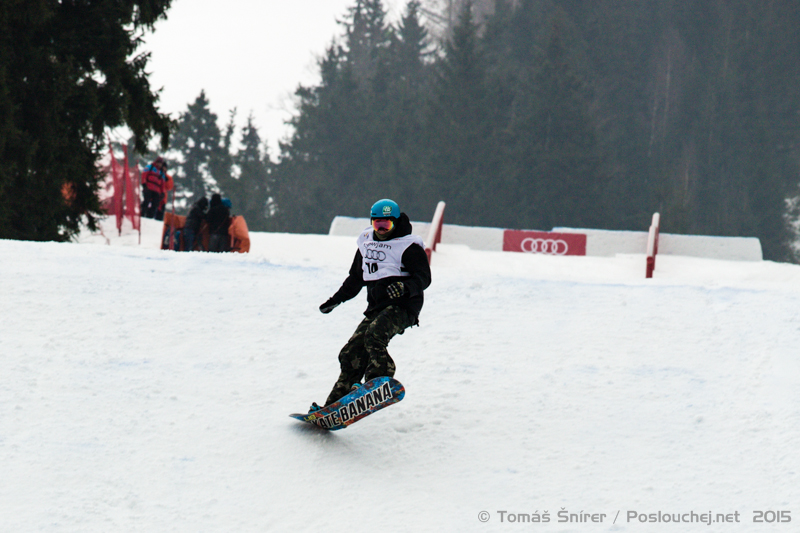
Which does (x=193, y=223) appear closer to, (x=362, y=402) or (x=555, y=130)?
(x=362, y=402)

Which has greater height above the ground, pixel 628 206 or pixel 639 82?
pixel 639 82

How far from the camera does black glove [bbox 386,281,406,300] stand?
5379 millimetres

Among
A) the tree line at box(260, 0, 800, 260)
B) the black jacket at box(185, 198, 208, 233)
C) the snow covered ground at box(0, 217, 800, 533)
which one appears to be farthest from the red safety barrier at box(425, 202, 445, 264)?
the tree line at box(260, 0, 800, 260)

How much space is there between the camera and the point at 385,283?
18.5 ft

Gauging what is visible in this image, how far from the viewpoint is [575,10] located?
46312 mm

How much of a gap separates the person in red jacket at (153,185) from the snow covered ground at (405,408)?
10.6 metres

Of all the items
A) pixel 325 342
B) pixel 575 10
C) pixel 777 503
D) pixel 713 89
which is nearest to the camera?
pixel 777 503

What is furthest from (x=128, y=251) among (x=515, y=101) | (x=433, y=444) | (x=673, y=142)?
(x=673, y=142)

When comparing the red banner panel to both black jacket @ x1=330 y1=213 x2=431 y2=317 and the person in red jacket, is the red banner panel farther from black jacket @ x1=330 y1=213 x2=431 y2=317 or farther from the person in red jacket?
black jacket @ x1=330 y1=213 x2=431 y2=317

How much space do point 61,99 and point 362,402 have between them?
11.0 metres

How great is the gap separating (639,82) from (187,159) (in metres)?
24.4

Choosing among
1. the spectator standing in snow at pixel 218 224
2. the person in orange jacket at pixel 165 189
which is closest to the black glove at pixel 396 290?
the spectator standing in snow at pixel 218 224

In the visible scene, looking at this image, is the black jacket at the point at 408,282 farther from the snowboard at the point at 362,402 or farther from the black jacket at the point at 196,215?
the black jacket at the point at 196,215

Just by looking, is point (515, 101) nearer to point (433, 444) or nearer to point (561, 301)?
point (561, 301)
